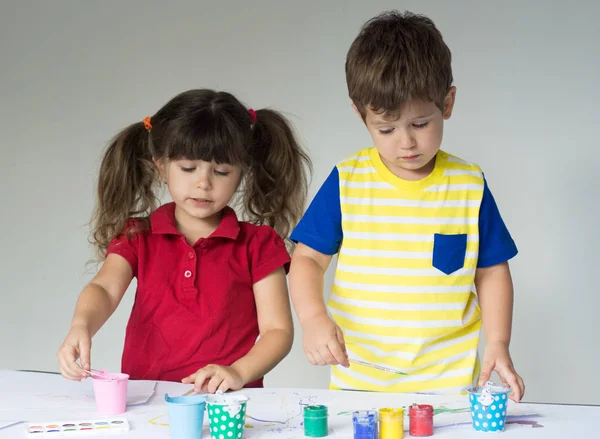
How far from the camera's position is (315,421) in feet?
3.44

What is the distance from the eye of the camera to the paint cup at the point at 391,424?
104cm

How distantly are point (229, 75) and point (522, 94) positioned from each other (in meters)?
0.94

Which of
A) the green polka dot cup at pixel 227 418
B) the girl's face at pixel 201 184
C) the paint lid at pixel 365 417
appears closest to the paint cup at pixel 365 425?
the paint lid at pixel 365 417

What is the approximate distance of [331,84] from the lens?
2.54 meters

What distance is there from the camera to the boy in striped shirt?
1.47 meters

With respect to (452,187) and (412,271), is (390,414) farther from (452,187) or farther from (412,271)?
(452,187)

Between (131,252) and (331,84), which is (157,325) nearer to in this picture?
(131,252)

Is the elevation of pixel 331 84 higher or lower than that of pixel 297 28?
lower

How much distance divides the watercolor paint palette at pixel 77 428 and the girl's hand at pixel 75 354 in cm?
16

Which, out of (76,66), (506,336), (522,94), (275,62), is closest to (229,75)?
(275,62)

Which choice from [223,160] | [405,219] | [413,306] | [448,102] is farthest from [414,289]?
[223,160]

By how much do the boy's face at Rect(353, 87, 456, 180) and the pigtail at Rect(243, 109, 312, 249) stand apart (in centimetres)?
35

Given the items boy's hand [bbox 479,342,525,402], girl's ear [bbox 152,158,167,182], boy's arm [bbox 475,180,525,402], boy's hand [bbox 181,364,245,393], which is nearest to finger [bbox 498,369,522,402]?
boy's hand [bbox 479,342,525,402]

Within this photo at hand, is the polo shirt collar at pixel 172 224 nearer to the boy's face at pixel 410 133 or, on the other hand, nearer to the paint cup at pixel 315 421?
the boy's face at pixel 410 133
